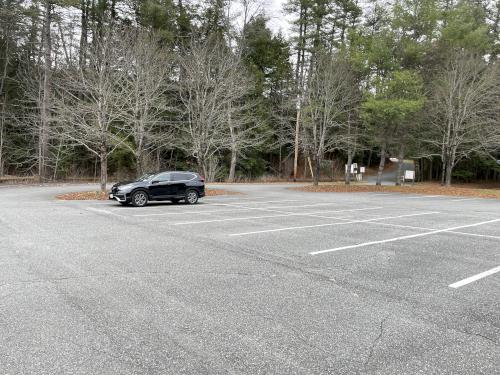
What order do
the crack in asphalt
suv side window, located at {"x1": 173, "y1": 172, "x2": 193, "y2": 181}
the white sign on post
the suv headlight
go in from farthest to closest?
the white sign on post < suv side window, located at {"x1": 173, "y1": 172, "x2": 193, "y2": 181} < the suv headlight < the crack in asphalt

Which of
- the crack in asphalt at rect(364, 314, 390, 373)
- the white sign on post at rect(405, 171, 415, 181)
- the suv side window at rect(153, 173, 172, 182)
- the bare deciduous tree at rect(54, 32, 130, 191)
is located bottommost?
the crack in asphalt at rect(364, 314, 390, 373)

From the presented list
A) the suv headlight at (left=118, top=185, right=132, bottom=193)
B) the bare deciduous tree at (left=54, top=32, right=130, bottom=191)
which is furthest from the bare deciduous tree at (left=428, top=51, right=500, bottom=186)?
the suv headlight at (left=118, top=185, right=132, bottom=193)

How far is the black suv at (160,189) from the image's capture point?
15.2 metres

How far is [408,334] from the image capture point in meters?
3.72

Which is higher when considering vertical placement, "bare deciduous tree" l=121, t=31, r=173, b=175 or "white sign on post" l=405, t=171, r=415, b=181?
"bare deciduous tree" l=121, t=31, r=173, b=175

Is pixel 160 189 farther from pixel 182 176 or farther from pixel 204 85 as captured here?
pixel 204 85

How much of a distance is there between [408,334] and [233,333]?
174cm

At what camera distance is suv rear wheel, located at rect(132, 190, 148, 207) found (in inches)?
600

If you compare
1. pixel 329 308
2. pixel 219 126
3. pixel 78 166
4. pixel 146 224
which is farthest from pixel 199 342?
pixel 78 166

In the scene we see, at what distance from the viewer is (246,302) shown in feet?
14.8

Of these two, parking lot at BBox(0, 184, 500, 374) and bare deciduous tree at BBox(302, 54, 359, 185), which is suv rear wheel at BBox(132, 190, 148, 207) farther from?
bare deciduous tree at BBox(302, 54, 359, 185)

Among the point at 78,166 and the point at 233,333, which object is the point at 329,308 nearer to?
the point at 233,333

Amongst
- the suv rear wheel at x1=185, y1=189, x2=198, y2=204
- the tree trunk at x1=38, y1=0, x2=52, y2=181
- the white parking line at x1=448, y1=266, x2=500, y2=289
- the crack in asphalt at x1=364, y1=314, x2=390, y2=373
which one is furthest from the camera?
the tree trunk at x1=38, y1=0, x2=52, y2=181

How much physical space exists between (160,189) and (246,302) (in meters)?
12.1
